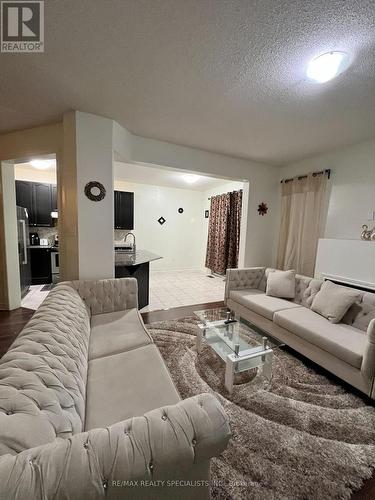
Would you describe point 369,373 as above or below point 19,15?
below

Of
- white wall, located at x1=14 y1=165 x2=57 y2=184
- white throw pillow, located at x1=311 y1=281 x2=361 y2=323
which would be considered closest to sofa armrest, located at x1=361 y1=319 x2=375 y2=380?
white throw pillow, located at x1=311 y1=281 x2=361 y2=323

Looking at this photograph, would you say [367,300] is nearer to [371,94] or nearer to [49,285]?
[371,94]

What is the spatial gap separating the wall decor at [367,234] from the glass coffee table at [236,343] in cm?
203

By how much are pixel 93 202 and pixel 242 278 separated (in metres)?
2.47

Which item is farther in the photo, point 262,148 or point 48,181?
point 48,181

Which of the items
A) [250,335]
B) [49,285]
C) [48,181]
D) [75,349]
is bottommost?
[49,285]

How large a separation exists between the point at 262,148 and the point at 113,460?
11.9ft

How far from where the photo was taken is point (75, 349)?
1258mm

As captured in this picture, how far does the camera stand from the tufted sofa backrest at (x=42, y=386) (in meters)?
0.69

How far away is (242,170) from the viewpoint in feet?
12.3

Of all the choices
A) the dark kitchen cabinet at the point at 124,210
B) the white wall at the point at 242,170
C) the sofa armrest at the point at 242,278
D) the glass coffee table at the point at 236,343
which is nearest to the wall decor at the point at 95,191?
the white wall at the point at 242,170

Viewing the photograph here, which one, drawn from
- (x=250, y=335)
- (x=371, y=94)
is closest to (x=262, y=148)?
(x=371, y=94)

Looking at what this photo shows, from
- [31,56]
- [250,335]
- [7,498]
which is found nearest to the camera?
[7,498]

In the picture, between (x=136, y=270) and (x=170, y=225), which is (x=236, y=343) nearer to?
(x=136, y=270)
